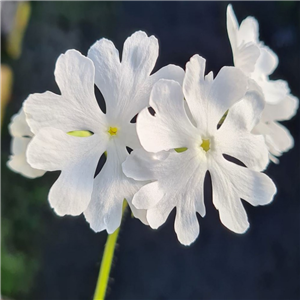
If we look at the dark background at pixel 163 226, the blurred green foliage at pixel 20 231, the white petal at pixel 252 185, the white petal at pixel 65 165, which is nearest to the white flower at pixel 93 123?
the white petal at pixel 65 165

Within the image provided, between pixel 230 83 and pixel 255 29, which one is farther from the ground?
pixel 255 29

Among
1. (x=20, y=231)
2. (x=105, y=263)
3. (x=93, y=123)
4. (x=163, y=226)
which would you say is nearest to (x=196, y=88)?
(x=93, y=123)

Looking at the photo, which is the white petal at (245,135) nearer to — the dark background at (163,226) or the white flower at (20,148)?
the white flower at (20,148)

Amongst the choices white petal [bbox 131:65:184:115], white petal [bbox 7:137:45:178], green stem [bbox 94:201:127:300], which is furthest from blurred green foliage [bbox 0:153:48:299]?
white petal [bbox 131:65:184:115]

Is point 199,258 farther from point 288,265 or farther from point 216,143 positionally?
point 216,143

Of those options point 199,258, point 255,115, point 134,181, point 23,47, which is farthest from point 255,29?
point 23,47

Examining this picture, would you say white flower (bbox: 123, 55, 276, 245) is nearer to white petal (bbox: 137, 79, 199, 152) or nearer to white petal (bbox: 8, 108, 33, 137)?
white petal (bbox: 137, 79, 199, 152)

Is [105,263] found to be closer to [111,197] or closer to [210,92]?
[111,197]
